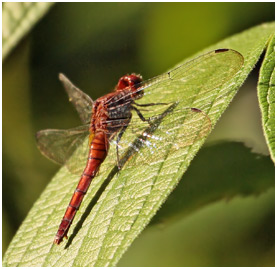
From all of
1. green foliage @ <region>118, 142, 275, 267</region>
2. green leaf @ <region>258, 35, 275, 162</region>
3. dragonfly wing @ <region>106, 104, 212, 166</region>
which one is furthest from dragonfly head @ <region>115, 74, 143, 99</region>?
green leaf @ <region>258, 35, 275, 162</region>

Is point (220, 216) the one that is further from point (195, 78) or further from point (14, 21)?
point (14, 21)

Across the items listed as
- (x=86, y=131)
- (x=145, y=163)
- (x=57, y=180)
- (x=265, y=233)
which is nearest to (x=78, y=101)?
(x=86, y=131)

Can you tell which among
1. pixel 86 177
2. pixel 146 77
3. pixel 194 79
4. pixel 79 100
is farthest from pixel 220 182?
pixel 79 100

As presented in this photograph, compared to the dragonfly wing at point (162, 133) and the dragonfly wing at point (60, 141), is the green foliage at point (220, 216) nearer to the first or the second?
the dragonfly wing at point (162, 133)

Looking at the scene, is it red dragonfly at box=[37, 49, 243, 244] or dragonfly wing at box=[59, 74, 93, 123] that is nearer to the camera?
red dragonfly at box=[37, 49, 243, 244]

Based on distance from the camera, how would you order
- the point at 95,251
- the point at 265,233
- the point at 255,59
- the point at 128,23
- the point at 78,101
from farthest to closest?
the point at 128,23 → the point at 78,101 → the point at 265,233 → the point at 255,59 → the point at 95,251

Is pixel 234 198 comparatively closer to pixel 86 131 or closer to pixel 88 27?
pixel 86 131

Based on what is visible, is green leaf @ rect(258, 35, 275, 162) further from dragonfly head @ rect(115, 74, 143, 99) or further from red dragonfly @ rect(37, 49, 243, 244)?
dragonfly head @ rect(115, 74, 143, 99)
